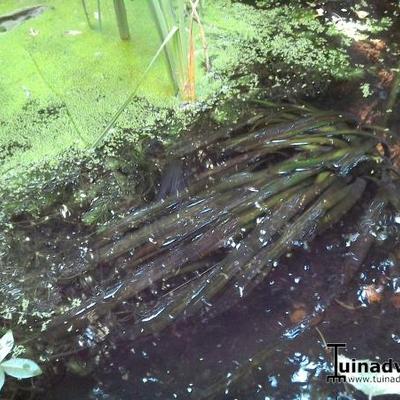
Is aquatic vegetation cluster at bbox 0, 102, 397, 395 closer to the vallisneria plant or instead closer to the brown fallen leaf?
the brown fallen leaf

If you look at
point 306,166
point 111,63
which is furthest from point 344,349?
point 111,63

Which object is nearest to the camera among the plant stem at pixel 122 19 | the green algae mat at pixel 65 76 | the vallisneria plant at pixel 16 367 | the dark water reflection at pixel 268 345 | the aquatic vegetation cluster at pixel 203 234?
the vallisneria plant at pixel 16 367

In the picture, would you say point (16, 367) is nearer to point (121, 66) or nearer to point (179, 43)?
point (179, 43)

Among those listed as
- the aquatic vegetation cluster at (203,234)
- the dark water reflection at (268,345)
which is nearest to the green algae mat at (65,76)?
the aquatic vegetation cluster at (203,234)

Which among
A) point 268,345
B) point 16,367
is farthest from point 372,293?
point 16,367

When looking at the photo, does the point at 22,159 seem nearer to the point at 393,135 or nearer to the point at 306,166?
the point at 306,166

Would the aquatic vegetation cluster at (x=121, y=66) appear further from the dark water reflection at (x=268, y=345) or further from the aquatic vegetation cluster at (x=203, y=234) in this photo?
the dark water reflection at (x=268, y=345)
